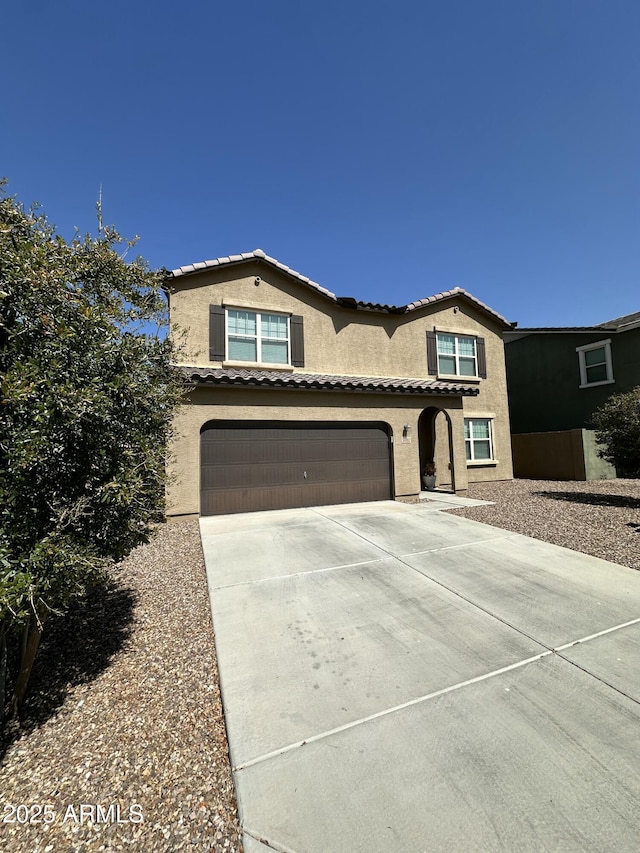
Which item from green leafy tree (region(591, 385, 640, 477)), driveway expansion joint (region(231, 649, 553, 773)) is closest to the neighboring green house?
green leafy tree (region(591, 385, 640, 477))

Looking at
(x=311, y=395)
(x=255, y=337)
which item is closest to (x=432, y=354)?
(x=311, y=395)

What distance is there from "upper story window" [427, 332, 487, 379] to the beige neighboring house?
52 millimetres

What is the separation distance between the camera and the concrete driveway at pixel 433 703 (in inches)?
78.6

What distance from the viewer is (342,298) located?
1302 centimetres

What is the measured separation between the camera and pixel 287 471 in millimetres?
10500

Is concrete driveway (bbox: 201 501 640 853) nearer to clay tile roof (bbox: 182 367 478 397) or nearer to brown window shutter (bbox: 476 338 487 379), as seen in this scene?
clay tile roof (bbox: 182 367 478 397)

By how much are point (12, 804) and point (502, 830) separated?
2.81 m

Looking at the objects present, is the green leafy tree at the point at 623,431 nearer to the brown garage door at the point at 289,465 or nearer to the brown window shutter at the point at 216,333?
the brown garage door at the point at 289,465

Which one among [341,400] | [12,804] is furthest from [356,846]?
[341,400]

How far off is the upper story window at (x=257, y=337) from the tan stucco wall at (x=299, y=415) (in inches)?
81.6

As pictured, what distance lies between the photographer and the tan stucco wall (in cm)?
931

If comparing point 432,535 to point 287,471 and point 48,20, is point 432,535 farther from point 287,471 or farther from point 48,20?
point 48,20

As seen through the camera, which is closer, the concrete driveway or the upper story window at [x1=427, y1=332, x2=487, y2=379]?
Answer: the concrete driveway

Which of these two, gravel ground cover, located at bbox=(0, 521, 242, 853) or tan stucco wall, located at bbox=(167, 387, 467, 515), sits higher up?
tan stucco wall, located at bbox=(167, 387, 467, 515)
